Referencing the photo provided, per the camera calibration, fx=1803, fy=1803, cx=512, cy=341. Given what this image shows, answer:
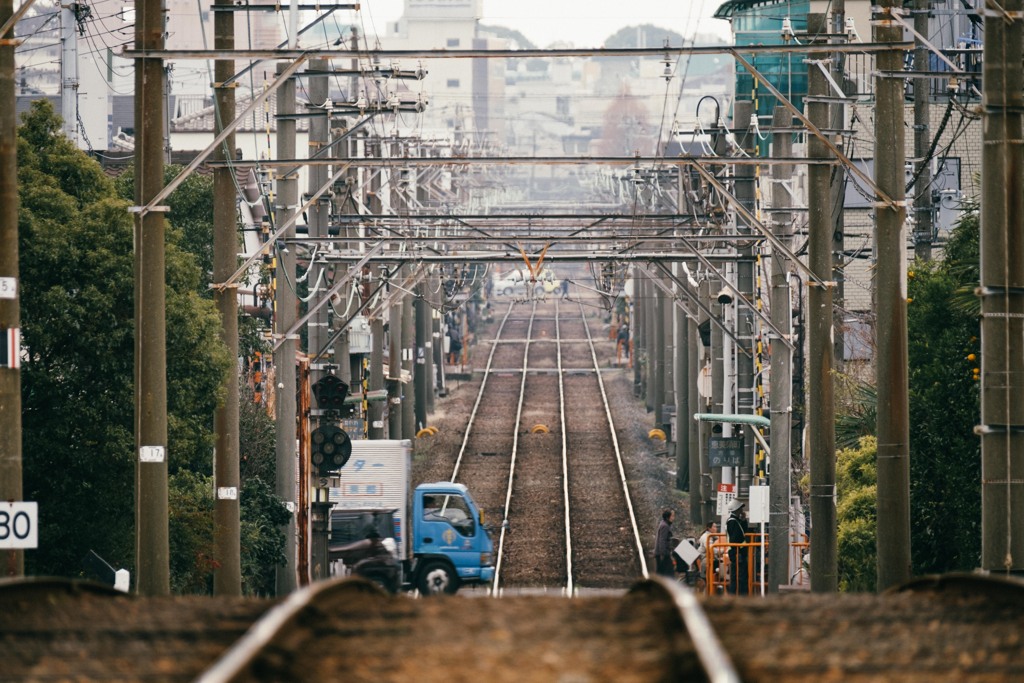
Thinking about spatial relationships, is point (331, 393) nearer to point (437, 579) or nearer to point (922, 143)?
point (437, 579)

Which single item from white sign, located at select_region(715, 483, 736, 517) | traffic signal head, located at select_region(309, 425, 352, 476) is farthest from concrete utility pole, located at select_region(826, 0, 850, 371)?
traffic signal head, located at select_region(309, 425, 352, 476)

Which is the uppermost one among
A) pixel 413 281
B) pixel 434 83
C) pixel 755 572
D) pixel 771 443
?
pixel 434 83

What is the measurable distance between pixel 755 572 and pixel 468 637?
22244 millimetres

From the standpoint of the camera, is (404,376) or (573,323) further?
(573,323)

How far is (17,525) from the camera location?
1473 centimetres

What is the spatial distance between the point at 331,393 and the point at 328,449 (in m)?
1.32

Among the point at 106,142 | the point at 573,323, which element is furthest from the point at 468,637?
the point at 573,323

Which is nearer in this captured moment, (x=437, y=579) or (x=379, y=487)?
(x=379, y=487)

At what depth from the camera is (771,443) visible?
24750mm

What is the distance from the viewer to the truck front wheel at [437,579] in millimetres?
30141

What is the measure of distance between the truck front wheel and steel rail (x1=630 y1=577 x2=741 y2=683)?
21289 mm

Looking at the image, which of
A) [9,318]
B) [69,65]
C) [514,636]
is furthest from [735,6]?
[514,636]

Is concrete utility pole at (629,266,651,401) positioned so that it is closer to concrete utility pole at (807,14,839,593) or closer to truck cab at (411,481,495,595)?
truck cab at (411,481,495,595)

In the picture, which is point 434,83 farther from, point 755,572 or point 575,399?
point 755,572
